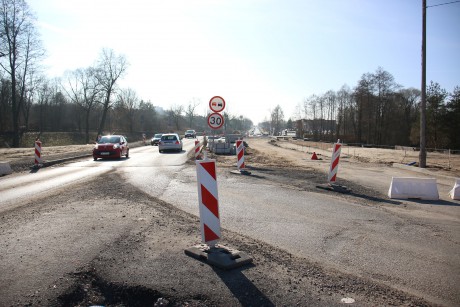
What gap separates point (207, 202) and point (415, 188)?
8254mm

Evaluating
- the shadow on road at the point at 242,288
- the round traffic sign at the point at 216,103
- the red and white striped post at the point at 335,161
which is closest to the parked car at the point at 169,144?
the red and white striped post at the point at 335,161

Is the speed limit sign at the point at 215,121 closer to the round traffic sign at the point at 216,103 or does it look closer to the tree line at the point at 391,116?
the round traffic sign at the point at 216,103

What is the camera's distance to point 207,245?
214 inches

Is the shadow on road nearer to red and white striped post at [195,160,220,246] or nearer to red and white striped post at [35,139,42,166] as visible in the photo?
red and white striped post at [195,160,220,246]

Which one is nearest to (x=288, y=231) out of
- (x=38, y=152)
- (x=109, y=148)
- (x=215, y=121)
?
(x=215, y=121)

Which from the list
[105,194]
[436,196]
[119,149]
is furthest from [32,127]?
[436,196]

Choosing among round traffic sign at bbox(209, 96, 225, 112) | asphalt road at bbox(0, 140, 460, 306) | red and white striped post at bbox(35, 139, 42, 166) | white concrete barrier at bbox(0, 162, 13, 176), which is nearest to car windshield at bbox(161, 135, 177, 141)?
red and white striped post at bbox(35, 139, 42, 166)

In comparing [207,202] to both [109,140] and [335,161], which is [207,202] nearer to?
[335,161]

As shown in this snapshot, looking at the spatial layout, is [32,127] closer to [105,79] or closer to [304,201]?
[105,79]

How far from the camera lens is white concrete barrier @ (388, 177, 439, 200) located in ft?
35.5

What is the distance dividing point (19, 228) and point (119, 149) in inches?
734

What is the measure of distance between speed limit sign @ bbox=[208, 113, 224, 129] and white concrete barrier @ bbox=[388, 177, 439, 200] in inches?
230

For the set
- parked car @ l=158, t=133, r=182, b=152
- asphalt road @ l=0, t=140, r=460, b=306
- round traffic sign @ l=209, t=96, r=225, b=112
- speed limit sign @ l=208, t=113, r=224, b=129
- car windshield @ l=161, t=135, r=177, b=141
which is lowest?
asphalt road @ l=0, t=140, r=460, b=306

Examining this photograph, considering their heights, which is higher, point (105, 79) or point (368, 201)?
point (105, 79)
